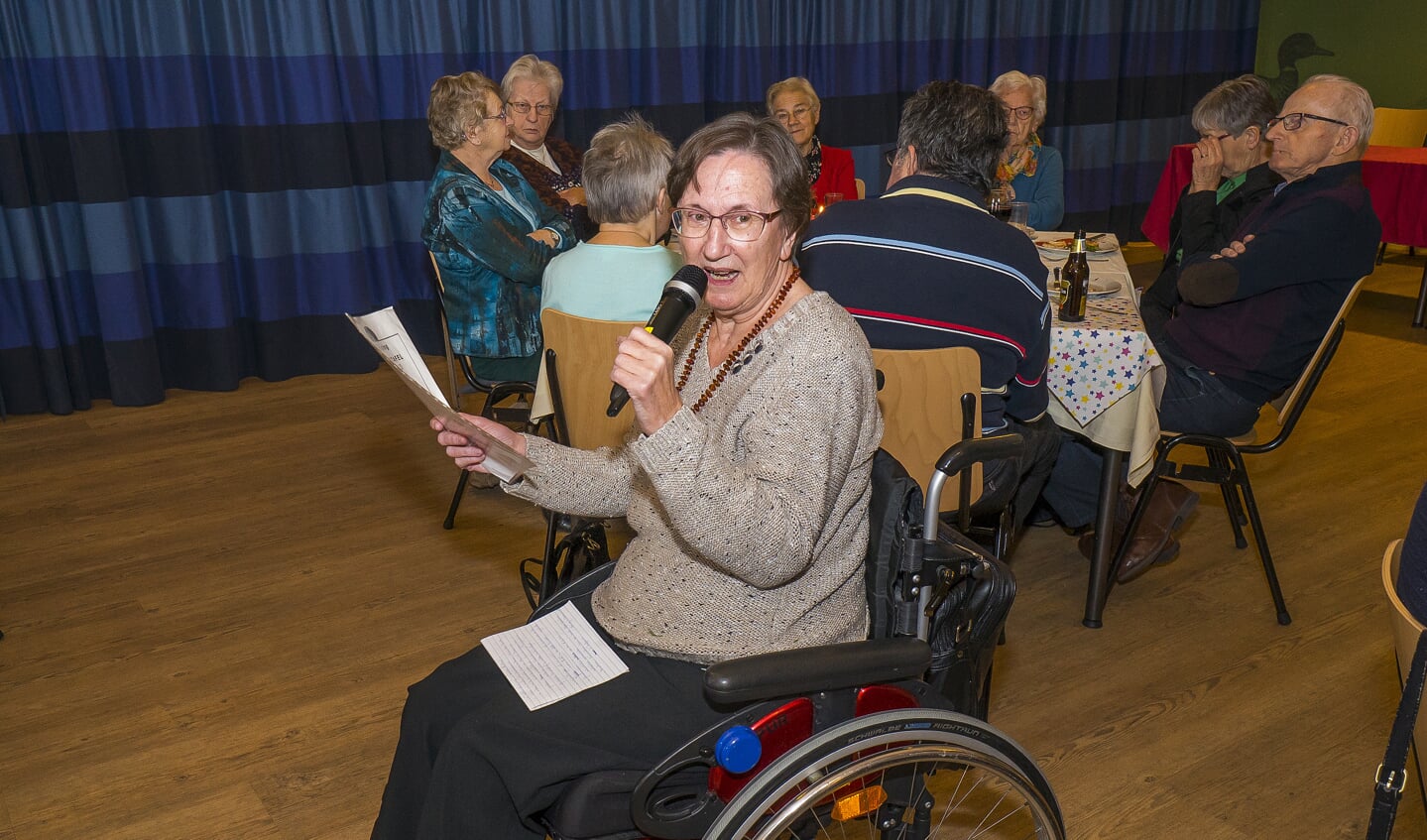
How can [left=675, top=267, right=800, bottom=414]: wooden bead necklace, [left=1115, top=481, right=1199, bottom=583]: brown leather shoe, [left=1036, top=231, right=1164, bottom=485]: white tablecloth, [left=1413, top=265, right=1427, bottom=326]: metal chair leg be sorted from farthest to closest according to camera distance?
[left=1413, top=265, right=1427, bottom=326]: metal chair leg, [left=1115, top=481, right=1199, bottom=583]: brown leather shoe, [left=1036, top=231, right=1164, bottom=485]: white tablecloth, [left=675, top=267, right=800, bottom=414]: wooden bead necklace

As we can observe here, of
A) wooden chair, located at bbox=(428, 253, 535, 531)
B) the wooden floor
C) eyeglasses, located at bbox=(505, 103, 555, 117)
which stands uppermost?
eyeglasses, located at bbox=(505, 103, 555, 117)

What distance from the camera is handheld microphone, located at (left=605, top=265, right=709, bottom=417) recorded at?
4.25ft

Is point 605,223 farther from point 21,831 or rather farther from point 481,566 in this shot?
point 21,831

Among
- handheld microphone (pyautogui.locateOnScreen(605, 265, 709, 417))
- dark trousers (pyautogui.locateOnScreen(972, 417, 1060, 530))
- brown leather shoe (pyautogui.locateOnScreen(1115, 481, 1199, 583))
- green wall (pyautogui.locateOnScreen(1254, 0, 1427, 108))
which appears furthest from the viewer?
green wall (pyautogui.locateOnScreen(1254, 0, 1427, 108))

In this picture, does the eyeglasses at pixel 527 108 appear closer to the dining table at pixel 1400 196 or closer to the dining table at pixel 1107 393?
the dining table at pixel 1107 393

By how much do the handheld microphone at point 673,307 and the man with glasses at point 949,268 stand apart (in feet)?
2.58

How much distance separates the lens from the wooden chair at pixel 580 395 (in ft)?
7.13

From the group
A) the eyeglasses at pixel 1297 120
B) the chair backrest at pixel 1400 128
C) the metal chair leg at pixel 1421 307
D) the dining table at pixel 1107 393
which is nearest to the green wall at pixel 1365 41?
the chair backrest at pixel 1400 128

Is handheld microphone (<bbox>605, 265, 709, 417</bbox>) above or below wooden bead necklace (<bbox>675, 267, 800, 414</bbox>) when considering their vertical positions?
above

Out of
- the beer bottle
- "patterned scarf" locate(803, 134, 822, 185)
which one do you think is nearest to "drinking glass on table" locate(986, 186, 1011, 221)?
the beer bottle

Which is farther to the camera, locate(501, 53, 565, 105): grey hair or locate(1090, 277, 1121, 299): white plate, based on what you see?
locate(501, 53, 565, 105): grey hair

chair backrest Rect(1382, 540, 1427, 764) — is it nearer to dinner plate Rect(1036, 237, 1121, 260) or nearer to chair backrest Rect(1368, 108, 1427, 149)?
dinner plate Rect(1036, 237, 1121, 260)

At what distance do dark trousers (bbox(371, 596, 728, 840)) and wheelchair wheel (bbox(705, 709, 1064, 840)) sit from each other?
19 centimetres

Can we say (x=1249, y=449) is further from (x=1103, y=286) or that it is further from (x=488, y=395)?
(x=488, y=395)
